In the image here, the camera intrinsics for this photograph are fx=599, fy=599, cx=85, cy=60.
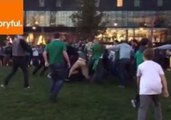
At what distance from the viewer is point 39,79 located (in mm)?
21891

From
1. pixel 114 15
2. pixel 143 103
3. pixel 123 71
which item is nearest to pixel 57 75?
pixel 143 103

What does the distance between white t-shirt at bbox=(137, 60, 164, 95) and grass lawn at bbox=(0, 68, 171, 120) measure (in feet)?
6.22

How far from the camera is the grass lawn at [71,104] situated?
12922 mm

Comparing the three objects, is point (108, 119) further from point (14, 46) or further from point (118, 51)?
point (118, 51)

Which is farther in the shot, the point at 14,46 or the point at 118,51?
the point at 118,51

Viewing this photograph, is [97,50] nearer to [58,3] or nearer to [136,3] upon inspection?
[136,3]

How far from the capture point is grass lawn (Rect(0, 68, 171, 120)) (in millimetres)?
12922

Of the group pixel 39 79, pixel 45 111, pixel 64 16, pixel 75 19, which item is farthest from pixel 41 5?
pixel 45 111

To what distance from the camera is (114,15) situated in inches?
3221

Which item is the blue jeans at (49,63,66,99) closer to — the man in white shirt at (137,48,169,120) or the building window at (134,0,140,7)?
the man in white shirt at (137,48,169,120)

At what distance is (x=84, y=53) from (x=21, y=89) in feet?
14.1

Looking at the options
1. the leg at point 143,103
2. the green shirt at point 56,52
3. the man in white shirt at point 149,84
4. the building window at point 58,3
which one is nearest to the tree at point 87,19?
the building window at point 58,3

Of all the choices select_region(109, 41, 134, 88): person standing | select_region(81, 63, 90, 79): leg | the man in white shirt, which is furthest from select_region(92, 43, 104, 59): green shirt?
the man in white shirt

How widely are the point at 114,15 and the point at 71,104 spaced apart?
6786 cm
